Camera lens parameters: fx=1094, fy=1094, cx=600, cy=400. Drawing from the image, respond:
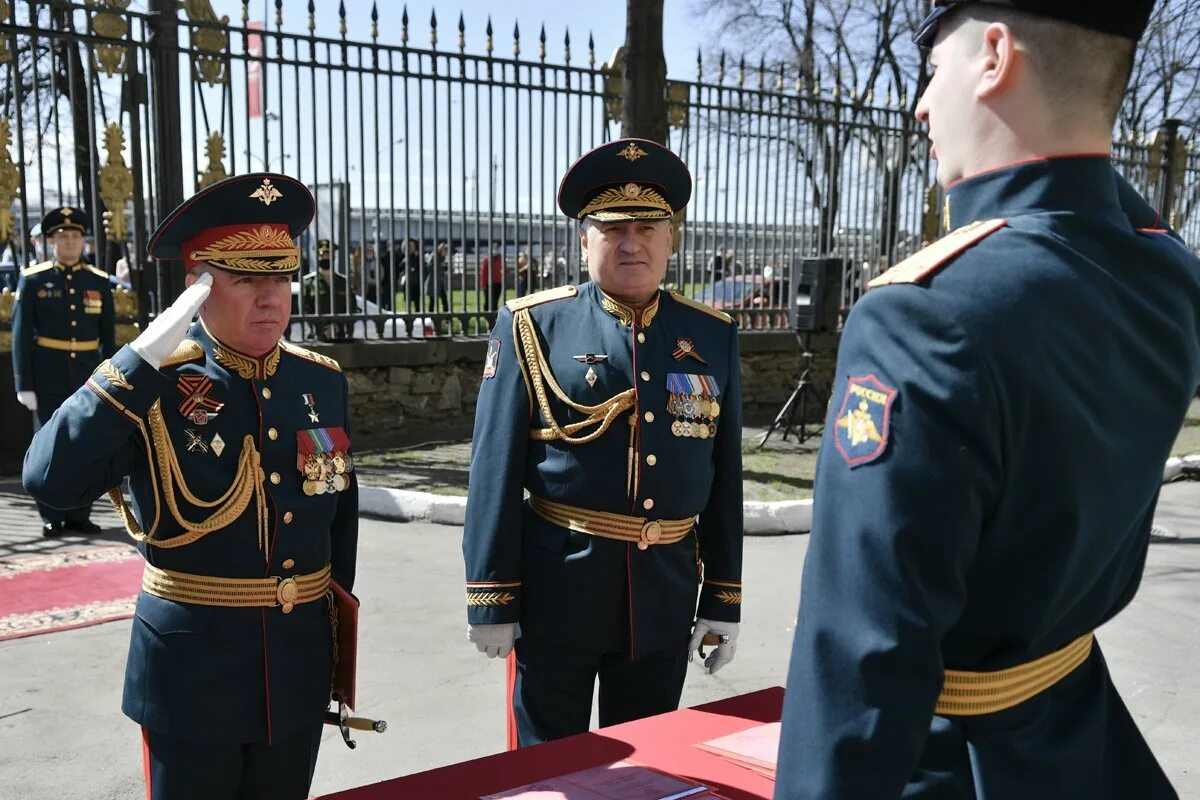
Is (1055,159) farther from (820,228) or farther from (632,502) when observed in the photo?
(820,228)

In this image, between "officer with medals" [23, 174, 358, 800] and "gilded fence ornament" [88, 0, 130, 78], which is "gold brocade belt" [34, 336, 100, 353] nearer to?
"gilded fence ornament" [88, 0, 130, 78]

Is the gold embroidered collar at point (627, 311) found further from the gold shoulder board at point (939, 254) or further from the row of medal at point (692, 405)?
the gold shoulder board at point (939, 254)

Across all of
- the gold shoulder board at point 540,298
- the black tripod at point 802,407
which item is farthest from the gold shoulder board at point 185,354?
the black tripod at point 802,407

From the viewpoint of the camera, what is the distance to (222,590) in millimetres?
2350

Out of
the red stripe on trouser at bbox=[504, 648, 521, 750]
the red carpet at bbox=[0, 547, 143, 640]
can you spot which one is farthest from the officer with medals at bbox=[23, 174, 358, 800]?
the red carpet at bbox=[0, 547, 143, 640]

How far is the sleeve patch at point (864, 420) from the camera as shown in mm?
1151

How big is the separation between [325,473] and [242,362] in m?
0.31

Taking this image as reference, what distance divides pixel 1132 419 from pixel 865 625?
44cm

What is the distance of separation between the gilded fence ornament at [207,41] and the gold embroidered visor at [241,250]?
6.40m

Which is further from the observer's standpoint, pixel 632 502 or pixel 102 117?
pixel 102 117

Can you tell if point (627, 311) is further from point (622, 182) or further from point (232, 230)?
point (232, 230)

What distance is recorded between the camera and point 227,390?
2410 millimetres

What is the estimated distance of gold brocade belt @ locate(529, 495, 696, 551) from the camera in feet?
9.07

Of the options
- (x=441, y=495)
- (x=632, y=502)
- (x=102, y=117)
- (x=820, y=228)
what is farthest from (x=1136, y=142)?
(x=632, y=502)
